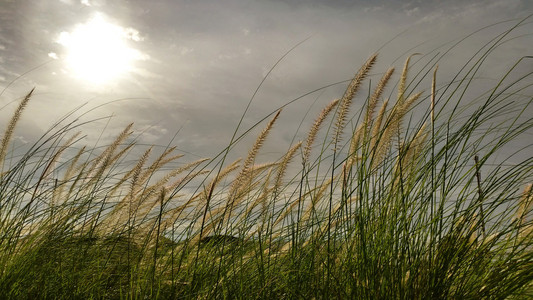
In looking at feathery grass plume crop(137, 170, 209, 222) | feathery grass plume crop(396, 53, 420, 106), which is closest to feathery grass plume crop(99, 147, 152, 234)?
feathery grass plume crop(137, 170, 209, 222)

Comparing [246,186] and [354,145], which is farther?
[246,186]

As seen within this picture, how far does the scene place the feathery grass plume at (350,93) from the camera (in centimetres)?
191

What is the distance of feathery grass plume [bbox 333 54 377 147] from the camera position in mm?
1912

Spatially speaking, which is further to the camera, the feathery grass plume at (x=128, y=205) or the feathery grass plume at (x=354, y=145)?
the feathery grass plume at (x=128, y=205)

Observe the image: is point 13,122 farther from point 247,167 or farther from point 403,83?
point 403,83

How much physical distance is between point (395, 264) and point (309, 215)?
1.82 feet

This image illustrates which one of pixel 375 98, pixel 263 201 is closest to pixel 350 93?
pixel 375 98

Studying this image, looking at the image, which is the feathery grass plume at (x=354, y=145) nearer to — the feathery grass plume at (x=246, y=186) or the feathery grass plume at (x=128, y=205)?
the feathery grass plume at (x=246, y=186)

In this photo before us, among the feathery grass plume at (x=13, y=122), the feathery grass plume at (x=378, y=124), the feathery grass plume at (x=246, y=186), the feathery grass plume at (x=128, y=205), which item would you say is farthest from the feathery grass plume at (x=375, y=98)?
the feathery grass plume at (x=13, y=122)

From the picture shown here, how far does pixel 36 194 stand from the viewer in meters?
2.93

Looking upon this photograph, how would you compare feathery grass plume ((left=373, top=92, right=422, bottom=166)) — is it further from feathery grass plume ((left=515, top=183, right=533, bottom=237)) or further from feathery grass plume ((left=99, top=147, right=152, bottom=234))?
feathery grass plume ((left=99, top=147, right=152, bottom=234))

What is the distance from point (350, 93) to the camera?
1922mm

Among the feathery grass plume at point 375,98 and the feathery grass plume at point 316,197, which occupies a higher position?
the feathery grass plume at point 375,98

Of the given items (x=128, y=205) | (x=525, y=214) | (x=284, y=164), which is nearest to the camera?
(x=525, y=214)
